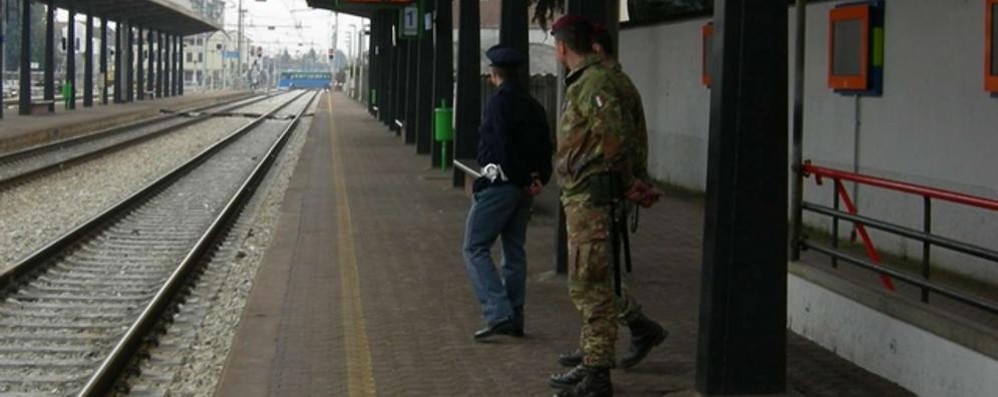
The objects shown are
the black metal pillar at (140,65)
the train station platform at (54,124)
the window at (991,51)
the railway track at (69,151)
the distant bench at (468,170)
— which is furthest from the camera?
the black metal pillar at (140,65)

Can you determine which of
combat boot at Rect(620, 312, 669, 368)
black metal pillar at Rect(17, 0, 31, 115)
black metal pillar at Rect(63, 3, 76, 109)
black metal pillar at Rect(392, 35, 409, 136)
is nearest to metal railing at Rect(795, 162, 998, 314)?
combat boot at Rect(620, 312, 669, 368)

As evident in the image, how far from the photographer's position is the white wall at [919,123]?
424 inches

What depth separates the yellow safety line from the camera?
25.0ft

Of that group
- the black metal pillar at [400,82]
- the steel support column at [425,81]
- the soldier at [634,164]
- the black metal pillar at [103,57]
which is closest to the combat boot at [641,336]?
the soldier at [634,164]

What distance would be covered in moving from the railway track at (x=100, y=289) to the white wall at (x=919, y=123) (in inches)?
230

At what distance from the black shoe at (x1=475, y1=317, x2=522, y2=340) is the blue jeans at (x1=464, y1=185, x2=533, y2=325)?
0.10ft

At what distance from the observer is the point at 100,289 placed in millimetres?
12422

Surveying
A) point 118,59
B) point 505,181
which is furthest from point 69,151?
point 118,59

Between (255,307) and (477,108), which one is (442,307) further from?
(477,108)

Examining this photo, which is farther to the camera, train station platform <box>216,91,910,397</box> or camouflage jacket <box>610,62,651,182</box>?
train station platform <box>216,91,910,397</box>

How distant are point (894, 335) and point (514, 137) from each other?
235cm

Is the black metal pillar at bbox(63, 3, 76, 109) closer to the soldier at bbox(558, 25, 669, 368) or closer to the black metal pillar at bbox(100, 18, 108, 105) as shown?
the black metal pillar at bbox(100, 18, 108, 105)

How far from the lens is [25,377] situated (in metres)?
8.80

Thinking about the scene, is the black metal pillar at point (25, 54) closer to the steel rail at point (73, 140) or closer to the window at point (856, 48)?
the steel rail at point (73, 140)
